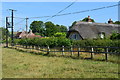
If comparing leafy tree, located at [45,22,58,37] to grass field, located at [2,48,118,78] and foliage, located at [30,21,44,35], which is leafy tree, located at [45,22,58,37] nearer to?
foliage, located at [30,21,44,35]

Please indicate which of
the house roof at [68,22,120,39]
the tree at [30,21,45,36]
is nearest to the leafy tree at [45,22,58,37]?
the tree at [30,21,45,36]

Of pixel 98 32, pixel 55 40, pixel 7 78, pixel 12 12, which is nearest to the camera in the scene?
pixel 7 78

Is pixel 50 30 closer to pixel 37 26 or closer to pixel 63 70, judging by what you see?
pixel 37 26

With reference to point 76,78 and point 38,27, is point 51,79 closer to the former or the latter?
point 76,78

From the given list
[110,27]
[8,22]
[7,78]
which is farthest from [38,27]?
[7,78]

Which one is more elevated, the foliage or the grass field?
the foliage

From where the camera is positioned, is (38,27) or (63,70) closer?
Answer: (63,70)

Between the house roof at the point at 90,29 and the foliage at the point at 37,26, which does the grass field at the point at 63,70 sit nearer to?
the house roof at the point at 90,29

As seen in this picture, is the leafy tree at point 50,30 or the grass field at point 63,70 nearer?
the grass field at point 63,70

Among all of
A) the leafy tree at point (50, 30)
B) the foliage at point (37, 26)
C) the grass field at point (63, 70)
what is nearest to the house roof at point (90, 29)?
the grass field at point (63, 70)

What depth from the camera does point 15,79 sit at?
695 centimetres

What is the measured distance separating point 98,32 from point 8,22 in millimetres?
21417

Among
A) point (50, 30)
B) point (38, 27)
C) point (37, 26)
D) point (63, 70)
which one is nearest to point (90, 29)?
point (63, 70)

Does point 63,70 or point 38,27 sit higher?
point 38,27
